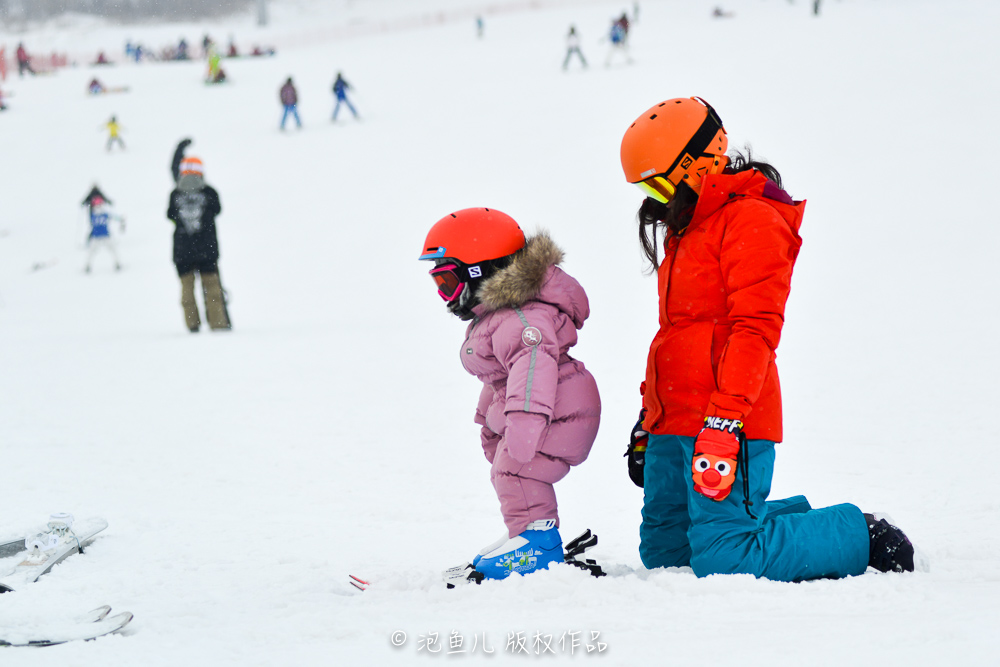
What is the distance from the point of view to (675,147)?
7.58 feet

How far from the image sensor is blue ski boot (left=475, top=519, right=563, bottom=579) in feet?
8.20

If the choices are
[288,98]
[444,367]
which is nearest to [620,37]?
[288,98]

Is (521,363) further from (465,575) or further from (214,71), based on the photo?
(214,71)

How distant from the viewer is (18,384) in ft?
18.7

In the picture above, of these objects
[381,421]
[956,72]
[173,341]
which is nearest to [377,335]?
[173,341]

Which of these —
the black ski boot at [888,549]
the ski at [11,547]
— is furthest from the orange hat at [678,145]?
the ski at [11,547]

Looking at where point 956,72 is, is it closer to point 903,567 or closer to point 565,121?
point 565,121

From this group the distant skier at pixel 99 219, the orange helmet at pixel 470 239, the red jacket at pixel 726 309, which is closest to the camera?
the red jacket at pixel 726 309

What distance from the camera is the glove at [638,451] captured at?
9.01 feet

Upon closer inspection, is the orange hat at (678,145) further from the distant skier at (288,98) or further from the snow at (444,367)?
the distant skier at (288,98)

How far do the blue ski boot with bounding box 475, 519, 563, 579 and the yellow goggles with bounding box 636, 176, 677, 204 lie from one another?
1131mm

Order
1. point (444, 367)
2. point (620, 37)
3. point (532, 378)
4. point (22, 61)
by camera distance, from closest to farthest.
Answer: point (532, 378), point (444, 367), point (620, 37), point (22, 61)

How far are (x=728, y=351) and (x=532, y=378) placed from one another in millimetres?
612

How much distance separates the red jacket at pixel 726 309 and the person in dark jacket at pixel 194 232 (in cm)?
617
